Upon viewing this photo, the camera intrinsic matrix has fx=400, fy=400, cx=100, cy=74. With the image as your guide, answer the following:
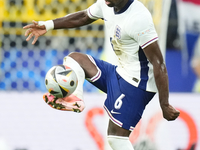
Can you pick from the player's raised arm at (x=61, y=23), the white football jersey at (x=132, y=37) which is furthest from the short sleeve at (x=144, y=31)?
the player's raised arm at (x=61, y=23)

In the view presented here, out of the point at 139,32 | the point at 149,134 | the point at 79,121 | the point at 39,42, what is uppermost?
the point at 139,32

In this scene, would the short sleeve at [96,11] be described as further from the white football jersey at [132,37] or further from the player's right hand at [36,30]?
the player's right hand at [36,30]

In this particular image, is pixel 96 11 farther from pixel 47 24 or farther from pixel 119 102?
pixel 119 102

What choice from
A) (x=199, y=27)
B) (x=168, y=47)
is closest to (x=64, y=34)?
(x=168, y=47)

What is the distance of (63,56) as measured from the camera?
6207 mm

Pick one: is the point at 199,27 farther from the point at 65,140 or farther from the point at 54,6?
the point at 65,140

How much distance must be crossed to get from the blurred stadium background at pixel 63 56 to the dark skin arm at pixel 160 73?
3.94 feet

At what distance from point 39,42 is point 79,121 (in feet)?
7.45

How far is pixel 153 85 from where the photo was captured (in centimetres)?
315

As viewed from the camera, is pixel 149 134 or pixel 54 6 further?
pixel 54 6

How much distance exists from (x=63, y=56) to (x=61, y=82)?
3485 millimetres

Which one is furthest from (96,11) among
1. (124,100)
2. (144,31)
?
(124,100)

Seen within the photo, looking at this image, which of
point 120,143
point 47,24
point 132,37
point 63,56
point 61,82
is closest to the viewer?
point 61,82

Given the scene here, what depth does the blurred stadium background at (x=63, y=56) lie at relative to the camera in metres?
4.13
